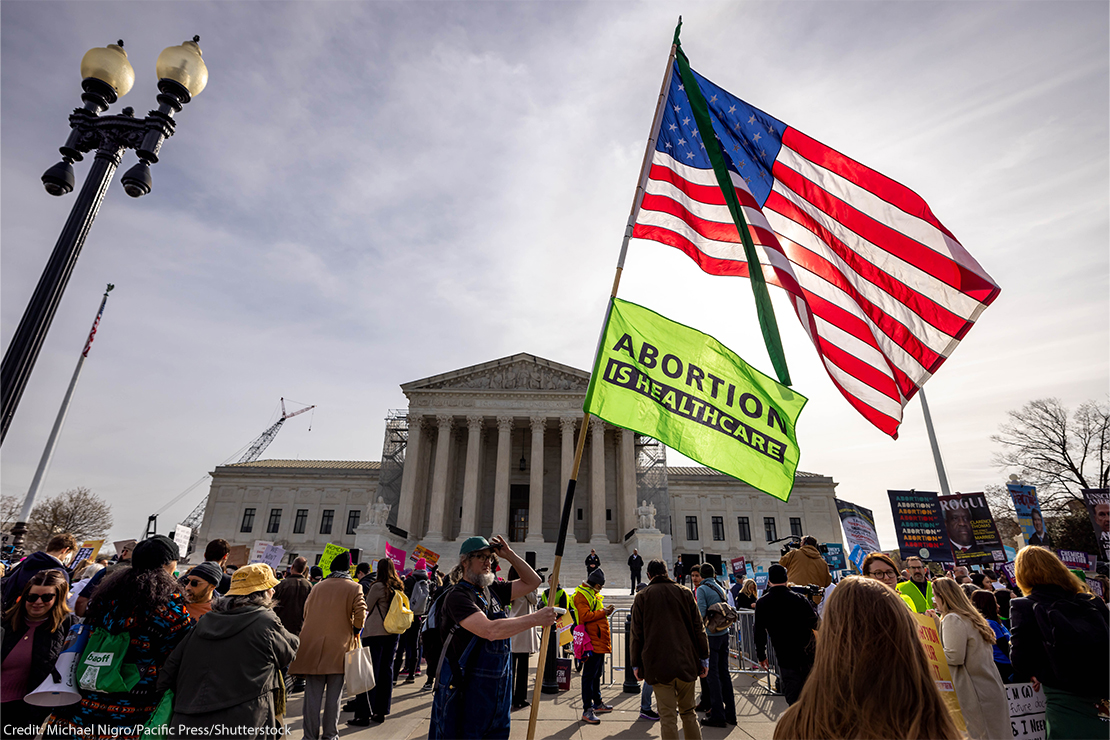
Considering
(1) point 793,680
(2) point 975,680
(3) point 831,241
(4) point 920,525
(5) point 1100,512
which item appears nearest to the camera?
(2) point 975,680

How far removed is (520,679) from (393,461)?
1662 inches

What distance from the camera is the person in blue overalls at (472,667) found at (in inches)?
152

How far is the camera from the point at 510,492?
46594 millimetres

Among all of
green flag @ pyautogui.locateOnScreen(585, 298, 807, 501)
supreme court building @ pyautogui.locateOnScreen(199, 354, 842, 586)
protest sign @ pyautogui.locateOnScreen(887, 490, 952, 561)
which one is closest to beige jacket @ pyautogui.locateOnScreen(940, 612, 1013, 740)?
green flag @ pyautogui.locateOnScreen(585, 298, 807, 501)

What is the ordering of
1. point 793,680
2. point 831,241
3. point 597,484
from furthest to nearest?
point 597,484 → point 831,241 → point 793,680

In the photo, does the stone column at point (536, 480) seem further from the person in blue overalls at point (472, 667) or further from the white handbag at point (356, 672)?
the person in blue overalls at point (472, 667)

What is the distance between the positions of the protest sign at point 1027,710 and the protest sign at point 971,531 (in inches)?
583

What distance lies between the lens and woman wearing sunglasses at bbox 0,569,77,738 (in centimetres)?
423

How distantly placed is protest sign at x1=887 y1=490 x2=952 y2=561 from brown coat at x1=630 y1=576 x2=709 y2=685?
14747 mm

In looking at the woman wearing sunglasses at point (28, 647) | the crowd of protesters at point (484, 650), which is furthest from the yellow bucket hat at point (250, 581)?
the woman wearing sunglasses at point (28, 647)

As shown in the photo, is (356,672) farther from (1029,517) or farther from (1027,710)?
(1029,517)

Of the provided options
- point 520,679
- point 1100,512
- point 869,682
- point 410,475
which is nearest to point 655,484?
point 410,475

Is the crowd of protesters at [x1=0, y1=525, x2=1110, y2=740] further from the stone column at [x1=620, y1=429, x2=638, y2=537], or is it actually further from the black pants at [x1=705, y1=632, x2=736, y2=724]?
the stone column at [x1=620, y1=429, x2=638, y2=537]

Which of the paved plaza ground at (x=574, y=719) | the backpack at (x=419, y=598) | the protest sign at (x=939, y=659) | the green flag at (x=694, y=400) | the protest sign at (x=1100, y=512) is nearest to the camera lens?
the protest sign at (x=939, y=659)
